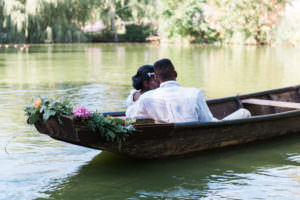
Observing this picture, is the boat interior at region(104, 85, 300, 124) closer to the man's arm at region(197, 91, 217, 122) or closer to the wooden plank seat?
the wooden plank seat

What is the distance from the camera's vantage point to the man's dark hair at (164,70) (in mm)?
5344

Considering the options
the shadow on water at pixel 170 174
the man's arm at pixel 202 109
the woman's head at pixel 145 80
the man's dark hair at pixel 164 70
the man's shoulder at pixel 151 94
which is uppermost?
the man's dark hair at pixel 164 70

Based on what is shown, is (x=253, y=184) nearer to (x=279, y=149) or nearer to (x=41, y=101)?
(x=279, y=149)

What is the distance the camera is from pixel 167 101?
545 cm

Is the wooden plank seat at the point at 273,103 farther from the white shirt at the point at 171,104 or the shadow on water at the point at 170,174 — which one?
the white shirt at the point at 171,104

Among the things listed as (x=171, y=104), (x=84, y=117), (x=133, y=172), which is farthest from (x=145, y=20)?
(x=84, y=117)

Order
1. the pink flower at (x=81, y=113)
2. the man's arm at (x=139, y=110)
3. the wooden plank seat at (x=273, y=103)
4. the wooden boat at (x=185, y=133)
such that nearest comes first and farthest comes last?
the pink flower at (x=81, y=113) → the wooden boat at (x=185, y=133) → the man's arm at (x=139, y=110) → the wooden plank seat at (x=273, y=103)

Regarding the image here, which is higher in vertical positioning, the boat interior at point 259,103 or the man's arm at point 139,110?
the man's arm at point 139,110

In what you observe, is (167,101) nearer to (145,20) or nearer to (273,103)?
(273,103)

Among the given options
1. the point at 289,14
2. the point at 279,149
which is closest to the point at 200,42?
the point at 289,14

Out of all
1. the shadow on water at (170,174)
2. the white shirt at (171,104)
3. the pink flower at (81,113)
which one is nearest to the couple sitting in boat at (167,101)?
the white shirt at (171,104)

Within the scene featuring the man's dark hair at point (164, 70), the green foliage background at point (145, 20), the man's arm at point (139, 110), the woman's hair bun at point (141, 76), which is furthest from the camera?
the green foliage background at point (145, 20)

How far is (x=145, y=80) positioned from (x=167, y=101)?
495mm

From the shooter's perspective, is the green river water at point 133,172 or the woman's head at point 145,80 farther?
the woman's head at point 145,80
